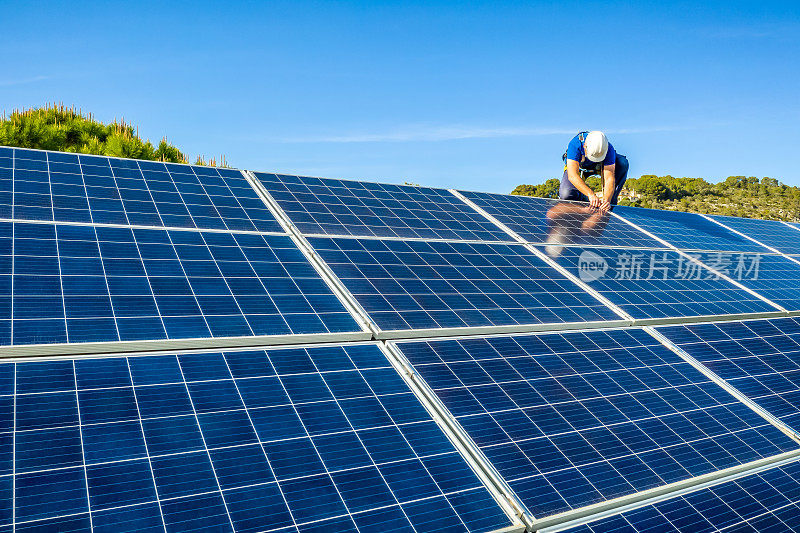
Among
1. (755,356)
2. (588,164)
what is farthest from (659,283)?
(588,164)

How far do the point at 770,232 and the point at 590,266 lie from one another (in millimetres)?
11661

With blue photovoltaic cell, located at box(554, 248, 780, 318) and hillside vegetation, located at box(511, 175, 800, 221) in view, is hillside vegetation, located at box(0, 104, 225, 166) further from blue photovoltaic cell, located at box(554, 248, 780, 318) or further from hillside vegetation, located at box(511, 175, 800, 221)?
hillside vegetation, located at box(511, 175, 800, 221)

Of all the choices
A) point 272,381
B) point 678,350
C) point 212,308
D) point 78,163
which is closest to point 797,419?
point 678,350

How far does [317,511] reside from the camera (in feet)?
17.3

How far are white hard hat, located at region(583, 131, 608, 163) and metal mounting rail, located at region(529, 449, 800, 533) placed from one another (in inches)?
497

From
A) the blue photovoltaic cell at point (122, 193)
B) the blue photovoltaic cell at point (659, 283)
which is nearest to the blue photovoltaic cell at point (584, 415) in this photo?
the blue photovoltaic cell at point (659, 283)

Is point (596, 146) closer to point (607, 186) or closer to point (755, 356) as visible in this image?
point (607, 186)

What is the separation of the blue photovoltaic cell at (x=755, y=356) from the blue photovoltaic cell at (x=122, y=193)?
7.12 m

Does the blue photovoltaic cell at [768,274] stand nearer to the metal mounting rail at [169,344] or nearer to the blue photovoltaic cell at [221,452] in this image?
the metal mounting rail at [169,344]

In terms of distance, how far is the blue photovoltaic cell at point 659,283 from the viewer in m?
11.4

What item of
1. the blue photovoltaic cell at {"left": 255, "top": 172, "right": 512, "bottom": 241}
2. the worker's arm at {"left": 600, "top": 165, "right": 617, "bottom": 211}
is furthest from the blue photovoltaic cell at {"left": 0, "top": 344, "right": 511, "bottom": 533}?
the worker's arm at {"left": 600, "top": 165, "right": 617, "bottom": 211}

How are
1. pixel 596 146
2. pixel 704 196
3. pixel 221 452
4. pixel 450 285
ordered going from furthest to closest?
pixel 704 196 → pixel 596 146 → pixel 450 285 → pixel 221 452

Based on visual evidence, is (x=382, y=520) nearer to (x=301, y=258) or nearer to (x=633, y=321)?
(x=301, y=258)

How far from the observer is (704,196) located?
103 meters
